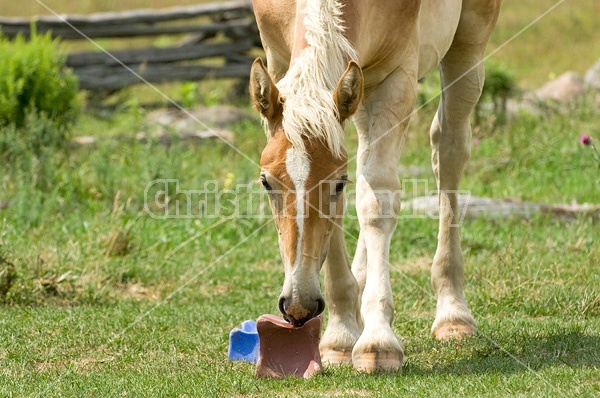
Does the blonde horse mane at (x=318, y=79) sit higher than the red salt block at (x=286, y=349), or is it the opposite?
the blonde horse mane at (x=318, y=79)

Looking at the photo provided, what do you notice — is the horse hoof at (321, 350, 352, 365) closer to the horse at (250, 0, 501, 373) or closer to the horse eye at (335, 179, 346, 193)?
the horse at (250, 0, 501, 373)

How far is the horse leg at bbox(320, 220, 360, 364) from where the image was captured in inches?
193

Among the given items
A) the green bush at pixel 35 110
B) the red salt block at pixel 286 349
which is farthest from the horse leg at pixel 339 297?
the green bush at pixel 35 110

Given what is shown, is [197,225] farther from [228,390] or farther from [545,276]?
[228,390]

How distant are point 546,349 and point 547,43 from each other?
17.7 metres

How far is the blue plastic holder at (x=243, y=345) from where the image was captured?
4.76m

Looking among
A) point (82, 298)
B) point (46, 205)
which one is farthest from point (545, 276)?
point (46, 205)

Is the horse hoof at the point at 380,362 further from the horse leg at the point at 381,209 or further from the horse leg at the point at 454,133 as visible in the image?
the horse leg at the point at 454,133

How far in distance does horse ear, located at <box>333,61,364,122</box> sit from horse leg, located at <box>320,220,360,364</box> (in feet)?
3.26

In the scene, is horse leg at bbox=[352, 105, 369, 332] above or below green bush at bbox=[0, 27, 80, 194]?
below

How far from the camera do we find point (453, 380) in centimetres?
406

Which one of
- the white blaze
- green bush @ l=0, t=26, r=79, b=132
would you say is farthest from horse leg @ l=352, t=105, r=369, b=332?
green bush @ l=0, t=26, r=79, b=132

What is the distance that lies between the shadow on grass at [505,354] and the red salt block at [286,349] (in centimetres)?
47

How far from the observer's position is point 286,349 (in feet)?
14.2
